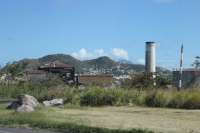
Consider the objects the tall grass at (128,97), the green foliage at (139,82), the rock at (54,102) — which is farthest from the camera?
the green foliage at (139,82)

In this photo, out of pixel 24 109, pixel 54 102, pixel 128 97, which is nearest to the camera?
pixel 24 109

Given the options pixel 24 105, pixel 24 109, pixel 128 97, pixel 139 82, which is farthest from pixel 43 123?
pixel 139 82

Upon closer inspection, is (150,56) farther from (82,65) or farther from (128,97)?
(82,65)

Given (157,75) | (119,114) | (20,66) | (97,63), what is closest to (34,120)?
(119,114)

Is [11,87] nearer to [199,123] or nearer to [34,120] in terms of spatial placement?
[34,120]

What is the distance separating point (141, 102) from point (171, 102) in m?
1.92

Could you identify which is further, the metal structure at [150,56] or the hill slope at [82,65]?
the hill slope at [82,65]

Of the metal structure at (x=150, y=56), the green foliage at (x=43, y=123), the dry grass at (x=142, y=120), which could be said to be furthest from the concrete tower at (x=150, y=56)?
the green foliage at (x=43, y=123)

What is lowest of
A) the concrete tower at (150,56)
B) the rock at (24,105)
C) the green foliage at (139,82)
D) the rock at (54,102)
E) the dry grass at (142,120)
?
the dry grass at (142,120)

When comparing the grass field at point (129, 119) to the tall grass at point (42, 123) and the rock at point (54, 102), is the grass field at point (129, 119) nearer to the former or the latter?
the tall grass at point (42, 123)

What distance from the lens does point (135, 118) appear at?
24.6 m

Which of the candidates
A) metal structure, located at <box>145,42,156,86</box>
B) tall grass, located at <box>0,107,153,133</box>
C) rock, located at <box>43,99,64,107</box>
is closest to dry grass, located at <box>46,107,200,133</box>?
tall grass, located at <box>0,107,153,133</box>

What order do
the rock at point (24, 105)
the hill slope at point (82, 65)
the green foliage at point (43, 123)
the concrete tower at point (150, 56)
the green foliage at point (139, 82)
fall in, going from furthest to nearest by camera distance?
the hill slope at point (82, 65) < the concrete tower at point (150, 56) < the green foliage at point (139, 82) < the rock at point (24, 105) < the green foliage at point (43, 123)

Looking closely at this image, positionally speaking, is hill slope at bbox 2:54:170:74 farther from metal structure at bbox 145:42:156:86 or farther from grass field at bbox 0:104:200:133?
grass field at bbox 0:104:200:133
